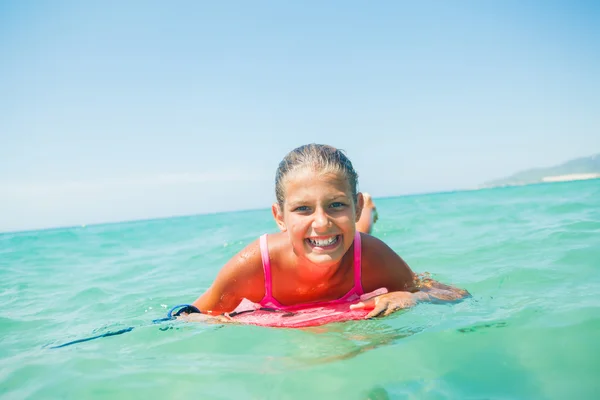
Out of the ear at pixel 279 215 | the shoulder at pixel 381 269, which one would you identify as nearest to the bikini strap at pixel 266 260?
the ear at pixel 279 215

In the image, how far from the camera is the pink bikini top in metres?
3.19

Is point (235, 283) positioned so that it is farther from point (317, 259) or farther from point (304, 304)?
point (317, 259)

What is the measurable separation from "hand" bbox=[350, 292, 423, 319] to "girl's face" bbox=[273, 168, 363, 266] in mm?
379

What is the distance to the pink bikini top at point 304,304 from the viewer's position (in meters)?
3.19

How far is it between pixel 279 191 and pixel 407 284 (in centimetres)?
129

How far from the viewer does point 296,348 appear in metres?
2.37

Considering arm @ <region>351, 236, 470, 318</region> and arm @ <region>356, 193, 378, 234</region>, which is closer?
arm @ <region>351, 236, 470, 318</region>

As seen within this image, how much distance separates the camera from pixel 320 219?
271 centimetres

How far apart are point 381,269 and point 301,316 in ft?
2.43

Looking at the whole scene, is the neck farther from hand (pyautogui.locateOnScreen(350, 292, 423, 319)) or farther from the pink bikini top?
hand (pyautogui.locateOnScreen(350, 292, 423, 319))

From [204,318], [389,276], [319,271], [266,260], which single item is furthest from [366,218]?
[204,318]

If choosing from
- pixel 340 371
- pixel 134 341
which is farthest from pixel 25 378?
pixel 340 371

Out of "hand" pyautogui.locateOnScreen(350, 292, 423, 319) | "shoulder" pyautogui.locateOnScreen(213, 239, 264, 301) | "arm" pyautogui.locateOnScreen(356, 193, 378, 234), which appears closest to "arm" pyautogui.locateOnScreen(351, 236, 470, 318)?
"hand" pyautogui.locateOnScreen(350, 292, 423, 319)

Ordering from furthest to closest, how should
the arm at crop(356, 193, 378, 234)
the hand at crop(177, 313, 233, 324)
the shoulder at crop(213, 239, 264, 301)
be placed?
the arm at crop(356, 193, 378, 234) < the shoulder at crop(213, 239, 264, 301) < the hand at crop(177, 313, 233, 324)
